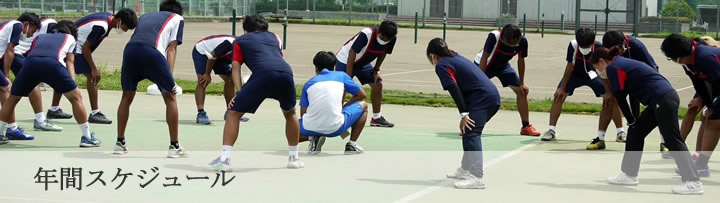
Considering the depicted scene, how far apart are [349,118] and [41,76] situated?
329 centimetres

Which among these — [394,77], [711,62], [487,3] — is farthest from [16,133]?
[487,3]

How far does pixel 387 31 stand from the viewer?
15156 millimetres

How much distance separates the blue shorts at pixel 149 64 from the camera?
12.1 m

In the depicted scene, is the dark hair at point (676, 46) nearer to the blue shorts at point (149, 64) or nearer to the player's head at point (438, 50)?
the player's head at point (438, 50)

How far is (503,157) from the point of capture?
12.9 metres

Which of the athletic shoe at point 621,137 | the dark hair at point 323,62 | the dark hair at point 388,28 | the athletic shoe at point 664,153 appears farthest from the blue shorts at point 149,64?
the athletic shoe at point 621,137

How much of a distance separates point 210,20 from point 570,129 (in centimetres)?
5155

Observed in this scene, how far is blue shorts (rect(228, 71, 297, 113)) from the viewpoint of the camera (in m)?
11.2

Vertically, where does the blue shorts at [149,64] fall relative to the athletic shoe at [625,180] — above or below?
above

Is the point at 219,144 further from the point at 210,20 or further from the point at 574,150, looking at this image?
the point at 210,20

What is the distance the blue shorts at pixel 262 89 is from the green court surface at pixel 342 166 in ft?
2.10

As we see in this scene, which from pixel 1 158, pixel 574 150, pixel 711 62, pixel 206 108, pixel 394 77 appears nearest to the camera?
pixel 711 62

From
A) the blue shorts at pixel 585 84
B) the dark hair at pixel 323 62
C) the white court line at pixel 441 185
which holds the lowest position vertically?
the white court line at pixel 441 185

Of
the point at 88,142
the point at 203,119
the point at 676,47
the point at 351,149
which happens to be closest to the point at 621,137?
the point at 351,149
